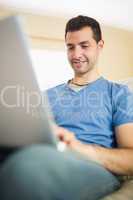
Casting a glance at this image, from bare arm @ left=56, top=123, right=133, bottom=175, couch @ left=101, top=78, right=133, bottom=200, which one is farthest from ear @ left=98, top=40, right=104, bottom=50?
couch @ left=101, top=78, right=133, bottom=200

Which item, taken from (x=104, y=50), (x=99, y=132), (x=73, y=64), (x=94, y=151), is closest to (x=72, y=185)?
(x=94, y=151)

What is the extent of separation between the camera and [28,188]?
0.43 meters

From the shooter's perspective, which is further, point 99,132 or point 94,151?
point 99,132

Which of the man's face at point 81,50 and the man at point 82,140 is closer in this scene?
the man at point 82,140

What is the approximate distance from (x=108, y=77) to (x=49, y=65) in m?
0.22

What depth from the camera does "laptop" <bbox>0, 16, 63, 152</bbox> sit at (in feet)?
1.41

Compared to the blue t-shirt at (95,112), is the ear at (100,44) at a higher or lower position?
higher

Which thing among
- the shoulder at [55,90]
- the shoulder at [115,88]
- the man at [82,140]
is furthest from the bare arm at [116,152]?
the shoulder at [55,90]

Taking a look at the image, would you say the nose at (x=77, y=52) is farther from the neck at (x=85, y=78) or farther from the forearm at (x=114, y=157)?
the forearm at (x=114, y=157)

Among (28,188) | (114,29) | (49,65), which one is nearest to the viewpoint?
(28,188)

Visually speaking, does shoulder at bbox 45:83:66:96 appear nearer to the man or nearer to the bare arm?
the man

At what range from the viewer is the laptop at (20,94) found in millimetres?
428

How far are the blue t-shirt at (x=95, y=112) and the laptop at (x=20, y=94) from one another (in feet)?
1.26

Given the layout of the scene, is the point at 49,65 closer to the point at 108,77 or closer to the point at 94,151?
the point at 108,77
